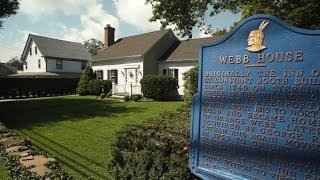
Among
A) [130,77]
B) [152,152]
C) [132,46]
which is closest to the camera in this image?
[152,152]

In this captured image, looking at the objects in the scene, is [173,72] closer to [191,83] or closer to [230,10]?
[230,10]

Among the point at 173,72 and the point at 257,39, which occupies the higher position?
the point at 173,72

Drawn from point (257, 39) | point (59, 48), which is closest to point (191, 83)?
point (257, 39)

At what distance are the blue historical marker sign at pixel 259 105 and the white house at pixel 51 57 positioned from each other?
47147mm

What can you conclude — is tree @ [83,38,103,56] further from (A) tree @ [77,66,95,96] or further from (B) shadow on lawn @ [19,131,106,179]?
(B) shadow on lawn @ [19,131,106,179]

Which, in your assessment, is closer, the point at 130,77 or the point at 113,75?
the point at 130,77

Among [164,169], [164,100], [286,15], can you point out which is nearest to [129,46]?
[164,100]

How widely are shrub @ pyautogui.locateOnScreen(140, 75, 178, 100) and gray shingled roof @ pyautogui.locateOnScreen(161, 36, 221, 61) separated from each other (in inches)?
137

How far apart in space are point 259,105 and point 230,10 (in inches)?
554

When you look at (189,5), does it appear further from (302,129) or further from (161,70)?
(161,70)

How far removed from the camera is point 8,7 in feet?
82.9

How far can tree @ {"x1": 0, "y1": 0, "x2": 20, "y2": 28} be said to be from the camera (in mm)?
24953

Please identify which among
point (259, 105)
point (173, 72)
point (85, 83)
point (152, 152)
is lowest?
point (152, 152)

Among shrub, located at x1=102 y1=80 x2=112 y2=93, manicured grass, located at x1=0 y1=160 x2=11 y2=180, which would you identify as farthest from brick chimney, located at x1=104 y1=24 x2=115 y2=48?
manicured grass, located at x1=0 y1=160 x2=11 y2=180
